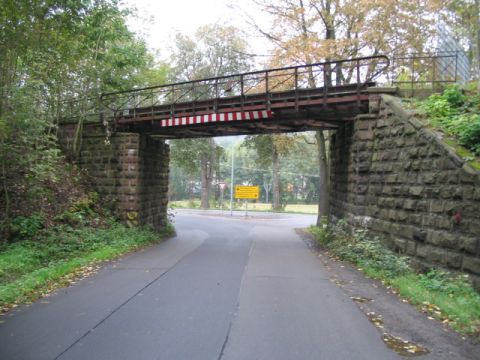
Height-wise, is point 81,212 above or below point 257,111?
below

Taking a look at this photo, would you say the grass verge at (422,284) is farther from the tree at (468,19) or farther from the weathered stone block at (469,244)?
the tree at (468,19)

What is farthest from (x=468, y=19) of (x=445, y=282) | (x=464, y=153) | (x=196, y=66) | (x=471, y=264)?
(x=196, y=66)

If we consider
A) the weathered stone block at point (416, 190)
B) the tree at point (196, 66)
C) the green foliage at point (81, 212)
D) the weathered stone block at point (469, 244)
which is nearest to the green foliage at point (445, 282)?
the weathered stone block at point (469, 244)

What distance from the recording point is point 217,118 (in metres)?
14.5

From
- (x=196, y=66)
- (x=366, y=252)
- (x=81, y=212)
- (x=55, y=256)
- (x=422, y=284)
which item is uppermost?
(x=196, y=66)

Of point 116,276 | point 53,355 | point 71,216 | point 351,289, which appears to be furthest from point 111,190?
point 53,355

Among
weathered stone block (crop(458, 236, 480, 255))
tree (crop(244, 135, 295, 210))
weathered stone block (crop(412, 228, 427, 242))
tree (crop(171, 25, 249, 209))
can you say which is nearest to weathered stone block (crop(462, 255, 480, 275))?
weathered stone block (crop(458, 236, 480, 255))

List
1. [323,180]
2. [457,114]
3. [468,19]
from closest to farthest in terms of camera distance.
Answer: [457,114]
[468,19]
[323,180]

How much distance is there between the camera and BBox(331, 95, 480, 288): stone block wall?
7.54 metres

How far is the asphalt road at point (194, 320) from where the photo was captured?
4734 millimetres

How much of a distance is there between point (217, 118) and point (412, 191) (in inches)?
287

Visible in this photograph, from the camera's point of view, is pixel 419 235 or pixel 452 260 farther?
pixel 419 235

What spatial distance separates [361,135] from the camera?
12109 mm

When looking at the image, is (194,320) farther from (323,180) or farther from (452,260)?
(323,180)
